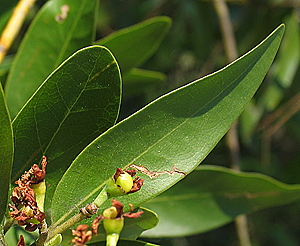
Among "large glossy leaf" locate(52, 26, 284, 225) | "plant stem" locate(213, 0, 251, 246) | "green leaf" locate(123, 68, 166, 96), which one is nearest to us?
"large glossy leaf" locate(52, 26, 284, 225)

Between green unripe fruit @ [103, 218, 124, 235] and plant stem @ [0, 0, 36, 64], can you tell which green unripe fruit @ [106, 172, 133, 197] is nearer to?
green unripe fruit @ [103, 218, 124, 235]

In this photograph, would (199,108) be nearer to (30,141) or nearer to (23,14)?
(30,141)

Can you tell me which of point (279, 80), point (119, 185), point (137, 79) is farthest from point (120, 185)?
point (279, 80)

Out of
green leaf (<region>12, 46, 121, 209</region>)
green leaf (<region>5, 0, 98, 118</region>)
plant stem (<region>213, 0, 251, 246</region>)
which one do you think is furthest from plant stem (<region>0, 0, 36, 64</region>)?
plant stem (<region>213, 0, 251, 246</region>)

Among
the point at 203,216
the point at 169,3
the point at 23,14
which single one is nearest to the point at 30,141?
the point at 23,14

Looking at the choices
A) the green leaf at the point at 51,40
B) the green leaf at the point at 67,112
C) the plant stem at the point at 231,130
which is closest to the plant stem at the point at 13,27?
the green leaf at the point at 51,40

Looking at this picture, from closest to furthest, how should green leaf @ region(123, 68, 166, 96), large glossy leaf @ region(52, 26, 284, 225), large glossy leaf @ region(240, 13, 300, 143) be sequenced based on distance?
large glossy leaf @ region(52, 26, 284, 225), green leaf @ region(123, 68, 166, 96), large glossy leaf @ region(240, 13, 300, 143)
